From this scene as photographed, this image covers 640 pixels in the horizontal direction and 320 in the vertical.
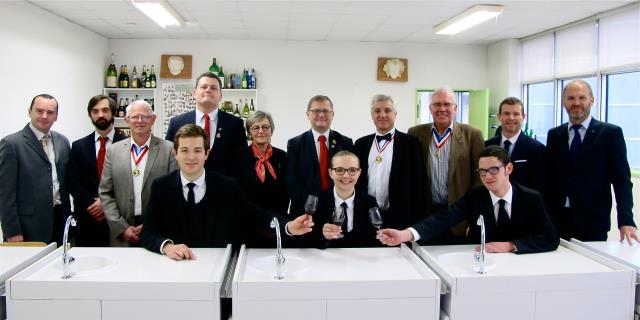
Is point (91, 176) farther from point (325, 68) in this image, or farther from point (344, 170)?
point (325, 68)

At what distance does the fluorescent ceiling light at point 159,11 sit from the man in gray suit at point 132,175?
8.26 ft

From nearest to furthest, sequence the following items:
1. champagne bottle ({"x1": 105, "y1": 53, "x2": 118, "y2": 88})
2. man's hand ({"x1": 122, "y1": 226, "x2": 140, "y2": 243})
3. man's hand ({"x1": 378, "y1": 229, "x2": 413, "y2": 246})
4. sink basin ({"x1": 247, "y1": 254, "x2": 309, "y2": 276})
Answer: sink basin ({"x1": 247, "y1": 254, "x2": 309, "y2": 276}), man's hand ({"x1": 378, "y1": 229, "x2": 413, "y2": 246}), man's hand ({"x1": 122, "y1": 226, "x2": 140, "y2": 243}), champagne bottle ({"x1": 105, "y1": 53, "x2": 118, "y2": 88})

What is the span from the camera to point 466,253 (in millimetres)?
2225

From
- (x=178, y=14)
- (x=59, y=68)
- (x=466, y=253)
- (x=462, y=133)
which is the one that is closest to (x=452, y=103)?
(x=462, y=133)

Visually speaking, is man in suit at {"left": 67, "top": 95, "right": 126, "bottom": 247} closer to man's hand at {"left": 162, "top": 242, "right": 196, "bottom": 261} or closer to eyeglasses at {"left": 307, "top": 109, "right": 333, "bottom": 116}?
man's hand at {"left": 162, "top": 242, "right": 196, "bottom": 261}

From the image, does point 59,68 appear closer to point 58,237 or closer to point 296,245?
point 58,237

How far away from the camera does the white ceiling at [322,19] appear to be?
5.23m

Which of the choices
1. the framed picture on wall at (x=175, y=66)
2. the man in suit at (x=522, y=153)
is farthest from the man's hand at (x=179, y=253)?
the framed picture on wall at (x=175, y=66)

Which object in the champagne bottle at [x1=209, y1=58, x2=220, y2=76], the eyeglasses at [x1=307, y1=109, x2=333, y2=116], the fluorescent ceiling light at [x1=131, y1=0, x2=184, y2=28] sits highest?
the fluorescent ceiling light at [x1=131, y1=0, x2=184, y2=28]

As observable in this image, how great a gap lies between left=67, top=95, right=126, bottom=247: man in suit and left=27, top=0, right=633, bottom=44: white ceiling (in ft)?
7.89

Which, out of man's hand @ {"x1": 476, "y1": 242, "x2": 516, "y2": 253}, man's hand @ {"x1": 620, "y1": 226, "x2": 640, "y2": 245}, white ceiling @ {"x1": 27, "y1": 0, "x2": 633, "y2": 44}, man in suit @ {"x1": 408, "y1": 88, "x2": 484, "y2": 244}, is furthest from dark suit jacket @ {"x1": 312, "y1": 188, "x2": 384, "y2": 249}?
white ceiling @ {"x1": 27, "y1": 0, "x2": 633, "y2": 44}

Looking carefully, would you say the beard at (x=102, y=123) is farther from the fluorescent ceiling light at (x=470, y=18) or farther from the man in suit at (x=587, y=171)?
the fluorescent ceiling light at (x=470, y=18)

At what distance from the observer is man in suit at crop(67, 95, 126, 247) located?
3.09m

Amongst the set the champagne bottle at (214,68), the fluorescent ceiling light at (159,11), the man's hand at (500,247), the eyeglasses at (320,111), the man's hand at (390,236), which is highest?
the fluorescent ceiling light at (159,11)
